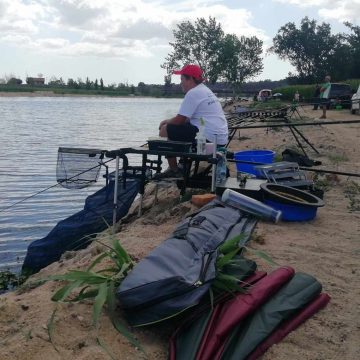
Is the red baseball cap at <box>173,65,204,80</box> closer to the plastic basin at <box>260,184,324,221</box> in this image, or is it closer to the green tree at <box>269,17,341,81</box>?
the plastic basin at <box>260,184,324,221</box>

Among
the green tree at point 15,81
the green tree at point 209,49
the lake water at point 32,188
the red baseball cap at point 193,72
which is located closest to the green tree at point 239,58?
the green tree at point 209,49

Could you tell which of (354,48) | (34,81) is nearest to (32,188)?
(354,48)

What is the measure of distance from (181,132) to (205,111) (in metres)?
0.38

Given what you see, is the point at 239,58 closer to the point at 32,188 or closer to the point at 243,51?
the point at 243,51

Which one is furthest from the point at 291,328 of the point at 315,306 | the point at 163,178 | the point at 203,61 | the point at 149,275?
the point at 203,61

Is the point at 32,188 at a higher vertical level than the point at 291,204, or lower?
lower

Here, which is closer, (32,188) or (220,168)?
(220,168)

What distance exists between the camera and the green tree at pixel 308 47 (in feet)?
202

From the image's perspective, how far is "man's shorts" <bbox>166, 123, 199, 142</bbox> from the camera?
616 centimetres

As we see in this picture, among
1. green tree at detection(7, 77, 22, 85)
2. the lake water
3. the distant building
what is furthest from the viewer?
the distant building

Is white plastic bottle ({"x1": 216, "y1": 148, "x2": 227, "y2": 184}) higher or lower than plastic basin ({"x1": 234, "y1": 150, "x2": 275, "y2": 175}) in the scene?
higher

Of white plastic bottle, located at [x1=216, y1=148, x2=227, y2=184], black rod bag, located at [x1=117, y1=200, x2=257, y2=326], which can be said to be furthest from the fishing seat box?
black rod bag, located at [x1=117, y1=200, x2=257, y2=326]

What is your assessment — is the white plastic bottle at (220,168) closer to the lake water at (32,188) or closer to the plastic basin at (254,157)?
the plastic basin at (254,157)

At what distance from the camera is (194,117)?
20.5 ft
